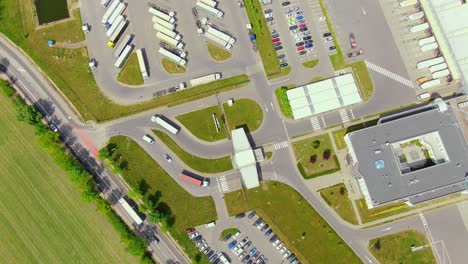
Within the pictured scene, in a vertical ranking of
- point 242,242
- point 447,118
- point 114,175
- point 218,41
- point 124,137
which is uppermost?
point 218,41

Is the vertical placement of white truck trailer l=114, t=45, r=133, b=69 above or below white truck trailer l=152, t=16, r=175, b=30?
below

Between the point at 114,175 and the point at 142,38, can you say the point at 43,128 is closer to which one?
the point at 114,175

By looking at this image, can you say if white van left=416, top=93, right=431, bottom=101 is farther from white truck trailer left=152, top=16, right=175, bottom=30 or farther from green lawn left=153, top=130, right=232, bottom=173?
white truck trailer left=152, top=16, right=175, bottom=30

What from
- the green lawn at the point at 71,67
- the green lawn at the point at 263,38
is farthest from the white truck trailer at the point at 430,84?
the green lawn at the point at 71,67

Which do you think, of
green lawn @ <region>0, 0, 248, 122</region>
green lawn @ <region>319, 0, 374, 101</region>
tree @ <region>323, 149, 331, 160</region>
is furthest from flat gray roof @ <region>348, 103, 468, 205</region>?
green lawn @ <region>0, 0, 248, 122</region>

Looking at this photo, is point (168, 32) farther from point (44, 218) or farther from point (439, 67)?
point (439, 67)

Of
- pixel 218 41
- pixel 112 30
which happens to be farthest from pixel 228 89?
pixel 112 30
